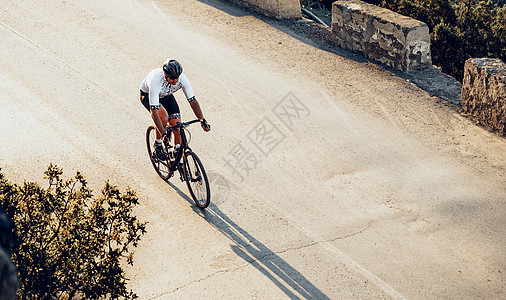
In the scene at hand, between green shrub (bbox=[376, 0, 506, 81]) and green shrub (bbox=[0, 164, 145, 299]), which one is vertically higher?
green shrub (bbox=[376, 0, 506, 81])

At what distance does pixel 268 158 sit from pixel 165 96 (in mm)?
2143

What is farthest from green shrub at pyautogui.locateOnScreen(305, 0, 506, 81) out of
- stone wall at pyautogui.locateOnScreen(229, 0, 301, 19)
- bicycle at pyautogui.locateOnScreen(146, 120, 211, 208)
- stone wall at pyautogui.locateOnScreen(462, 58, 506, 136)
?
bicycle at pyautogui.locateOnScreen(146, 120, 211, 208)

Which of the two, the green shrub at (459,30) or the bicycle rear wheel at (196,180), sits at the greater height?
the green shrub at (459,30)

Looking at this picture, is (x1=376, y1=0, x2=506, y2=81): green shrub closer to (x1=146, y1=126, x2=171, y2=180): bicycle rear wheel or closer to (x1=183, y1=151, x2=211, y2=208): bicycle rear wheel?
(x1=146, y1=126, x2=171, y2=180): bicycle rear wheel

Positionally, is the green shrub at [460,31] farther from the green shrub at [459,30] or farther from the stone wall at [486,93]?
the stone wall at [486,93]

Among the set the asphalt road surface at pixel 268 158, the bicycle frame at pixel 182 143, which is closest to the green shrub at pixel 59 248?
the asphalt road surface at pixel 268 158

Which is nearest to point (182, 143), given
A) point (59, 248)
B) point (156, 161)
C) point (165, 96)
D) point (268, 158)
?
point (165, 96)

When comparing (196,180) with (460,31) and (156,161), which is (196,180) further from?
(460,31)

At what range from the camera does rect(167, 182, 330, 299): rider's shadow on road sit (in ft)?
20.1

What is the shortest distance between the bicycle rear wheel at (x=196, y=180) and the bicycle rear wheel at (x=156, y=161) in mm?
533

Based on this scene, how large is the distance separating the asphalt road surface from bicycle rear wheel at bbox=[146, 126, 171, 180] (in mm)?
270

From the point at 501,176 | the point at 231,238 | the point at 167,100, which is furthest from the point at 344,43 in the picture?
Answer: the point at 231,238

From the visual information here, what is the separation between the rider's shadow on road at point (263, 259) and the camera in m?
6.12

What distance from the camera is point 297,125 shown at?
9.40 m
